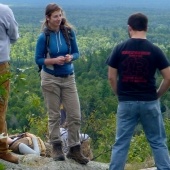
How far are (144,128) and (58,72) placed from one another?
95 centimetres

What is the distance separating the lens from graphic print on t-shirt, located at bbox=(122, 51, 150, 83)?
15.1ft

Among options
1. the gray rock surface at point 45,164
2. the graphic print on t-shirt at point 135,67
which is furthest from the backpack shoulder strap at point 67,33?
the gray rock surface at point 45,164

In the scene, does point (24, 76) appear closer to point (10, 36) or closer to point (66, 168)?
point (10, 36)

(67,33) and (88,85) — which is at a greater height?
(67,33)

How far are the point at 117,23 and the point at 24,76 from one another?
14838cm

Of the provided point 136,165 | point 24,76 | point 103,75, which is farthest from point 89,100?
point 24,76

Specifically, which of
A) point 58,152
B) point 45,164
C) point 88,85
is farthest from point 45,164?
point 88,85

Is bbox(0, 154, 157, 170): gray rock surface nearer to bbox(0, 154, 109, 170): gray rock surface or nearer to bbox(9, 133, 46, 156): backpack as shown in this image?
bbox(0, 154, 109, 170): gray rock surface

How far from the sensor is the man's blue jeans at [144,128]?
470 centimetres

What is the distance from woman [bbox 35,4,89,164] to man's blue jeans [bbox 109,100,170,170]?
0.70 m

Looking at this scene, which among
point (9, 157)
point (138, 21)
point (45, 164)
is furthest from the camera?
point (45, 164)

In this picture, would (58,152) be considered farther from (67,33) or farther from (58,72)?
(67,33)

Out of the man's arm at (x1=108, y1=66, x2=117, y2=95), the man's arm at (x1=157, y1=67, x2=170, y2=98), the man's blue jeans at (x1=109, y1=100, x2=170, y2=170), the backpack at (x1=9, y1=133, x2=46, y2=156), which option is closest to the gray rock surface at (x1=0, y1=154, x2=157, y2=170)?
the backpack at (x1=9, y1=133, x2=46, y2=156)

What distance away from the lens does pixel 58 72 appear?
5285 mm
